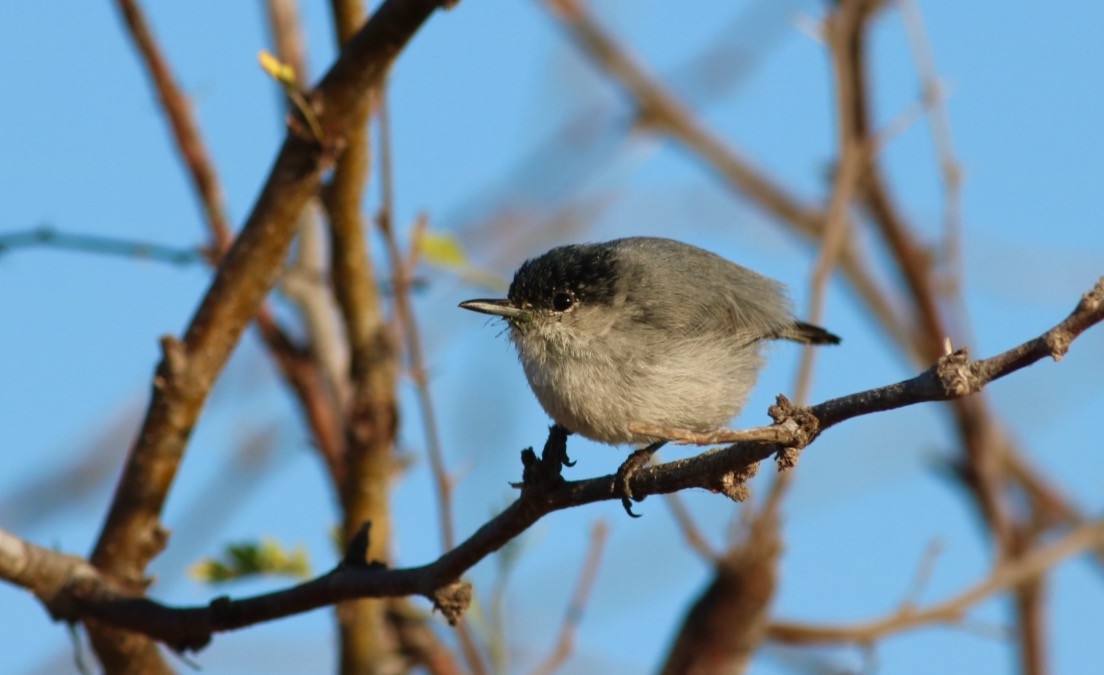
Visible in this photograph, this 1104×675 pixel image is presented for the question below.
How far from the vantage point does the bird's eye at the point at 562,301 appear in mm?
3117

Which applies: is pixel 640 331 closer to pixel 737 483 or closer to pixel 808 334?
pixel 808 334

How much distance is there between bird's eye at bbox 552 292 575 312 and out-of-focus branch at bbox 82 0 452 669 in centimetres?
68

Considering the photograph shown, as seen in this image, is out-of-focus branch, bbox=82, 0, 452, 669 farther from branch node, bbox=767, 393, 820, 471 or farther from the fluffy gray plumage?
branch node, bbox=767, 393, 820, 471

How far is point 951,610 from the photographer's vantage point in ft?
13.0

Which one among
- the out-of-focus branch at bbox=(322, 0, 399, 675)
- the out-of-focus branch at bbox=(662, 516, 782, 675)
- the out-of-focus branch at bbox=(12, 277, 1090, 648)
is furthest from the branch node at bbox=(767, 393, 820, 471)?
the out-of-focus branch at bbox=(322, 0, 399, 675)

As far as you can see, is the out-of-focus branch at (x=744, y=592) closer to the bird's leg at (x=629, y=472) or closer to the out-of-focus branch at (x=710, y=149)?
the bird's leg at (x=629, y=472)

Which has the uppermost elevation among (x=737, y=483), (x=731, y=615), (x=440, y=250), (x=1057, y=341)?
(x=440, y=250)

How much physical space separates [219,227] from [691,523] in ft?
5.76

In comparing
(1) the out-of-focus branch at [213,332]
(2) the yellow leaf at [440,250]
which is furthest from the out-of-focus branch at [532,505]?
(2) the yellow leaf at [440,250]

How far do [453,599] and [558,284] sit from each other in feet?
3.73

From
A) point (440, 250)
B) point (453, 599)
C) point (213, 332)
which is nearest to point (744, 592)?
point (440, 250)

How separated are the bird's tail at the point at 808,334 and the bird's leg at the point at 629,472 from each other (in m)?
0.73

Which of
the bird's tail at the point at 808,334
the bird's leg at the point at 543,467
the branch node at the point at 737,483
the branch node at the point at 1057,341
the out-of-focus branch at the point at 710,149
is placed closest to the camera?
the branch node at the point at 1057,341

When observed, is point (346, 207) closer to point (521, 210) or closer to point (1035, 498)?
point (521, 210)
